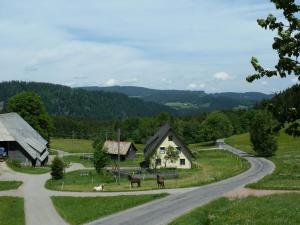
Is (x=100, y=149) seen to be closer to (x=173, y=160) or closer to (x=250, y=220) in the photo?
(x=173, y=160)

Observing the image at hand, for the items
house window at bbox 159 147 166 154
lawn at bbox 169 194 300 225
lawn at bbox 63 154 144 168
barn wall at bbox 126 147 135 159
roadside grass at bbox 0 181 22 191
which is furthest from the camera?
barn wall at bbox 126 147 135 159

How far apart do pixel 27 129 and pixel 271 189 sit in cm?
6002

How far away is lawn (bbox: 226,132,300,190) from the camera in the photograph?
45.5m

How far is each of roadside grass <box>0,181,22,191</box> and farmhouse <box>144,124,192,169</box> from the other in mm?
24749

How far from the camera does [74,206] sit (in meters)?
37.2

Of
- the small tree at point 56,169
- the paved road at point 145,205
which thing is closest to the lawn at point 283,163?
the paved road at point 145,205

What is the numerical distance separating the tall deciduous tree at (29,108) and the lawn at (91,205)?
65184mm

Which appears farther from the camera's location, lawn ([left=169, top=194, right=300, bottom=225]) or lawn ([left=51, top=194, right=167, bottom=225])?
lawn ([left=51, top=194, right=167, bottom=225])

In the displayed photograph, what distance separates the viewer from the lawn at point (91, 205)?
3211 cm

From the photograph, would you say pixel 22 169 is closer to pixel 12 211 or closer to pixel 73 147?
pixel 12 211

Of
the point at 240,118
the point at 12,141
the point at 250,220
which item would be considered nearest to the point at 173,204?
the point at 250,220

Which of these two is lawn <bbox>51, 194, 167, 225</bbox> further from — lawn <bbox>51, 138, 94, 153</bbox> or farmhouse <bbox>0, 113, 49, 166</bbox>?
lawn <bbox>51, 138, 94, 153</bbox>

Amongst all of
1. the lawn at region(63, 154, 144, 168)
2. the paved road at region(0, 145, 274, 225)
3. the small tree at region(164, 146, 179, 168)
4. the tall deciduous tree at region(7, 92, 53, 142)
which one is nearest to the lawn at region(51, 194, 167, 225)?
the paved road at region(0, 145, 274, 225)

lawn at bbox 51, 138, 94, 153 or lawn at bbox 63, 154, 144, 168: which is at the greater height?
lawn at bbox 51, 138, 94, 153
